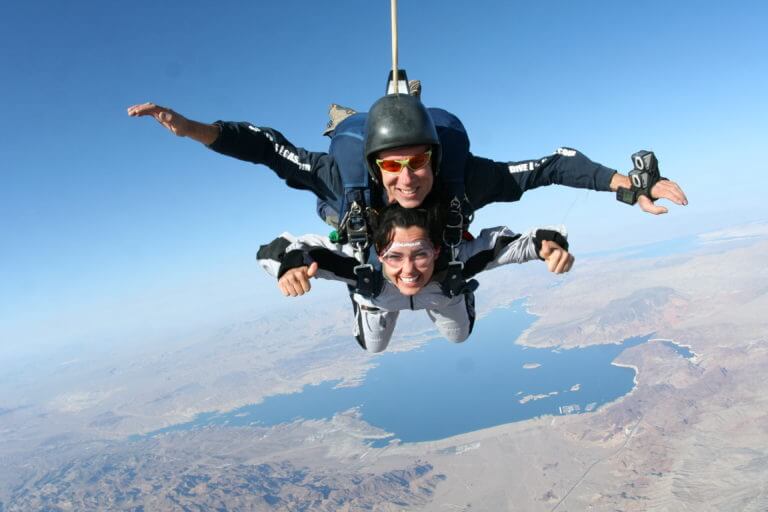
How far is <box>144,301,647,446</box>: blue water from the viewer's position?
6319cm

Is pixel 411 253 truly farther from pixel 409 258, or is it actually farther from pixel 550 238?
pixel 550 238

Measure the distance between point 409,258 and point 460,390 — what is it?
254 ft

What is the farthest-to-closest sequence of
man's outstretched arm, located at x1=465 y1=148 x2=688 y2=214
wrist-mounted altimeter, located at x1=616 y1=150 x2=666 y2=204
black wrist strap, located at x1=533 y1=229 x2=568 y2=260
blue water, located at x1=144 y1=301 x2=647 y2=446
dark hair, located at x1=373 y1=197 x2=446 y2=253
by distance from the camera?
blue water, located at x1=144 y1=301 x2=647 y2=446
man's outstretched arm, located at x1=465 y1=148 x2=688 y2=214
dark hair, located at x1=373 y1=197 x2=446 y2=253
black wrist strap, located at x1=533 y1=229 x2=568 y2=260
wrist-mounted altimeter, located at x1=616 y1=150 x2=666 y2=204

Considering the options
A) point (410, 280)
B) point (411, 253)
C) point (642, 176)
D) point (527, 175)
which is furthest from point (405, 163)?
point (642, 176)

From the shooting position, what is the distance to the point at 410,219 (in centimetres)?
294

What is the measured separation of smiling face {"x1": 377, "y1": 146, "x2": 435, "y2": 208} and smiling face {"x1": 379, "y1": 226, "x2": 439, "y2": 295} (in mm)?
229

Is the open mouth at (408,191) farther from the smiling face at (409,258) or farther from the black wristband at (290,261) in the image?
the black wristband at (290,261)

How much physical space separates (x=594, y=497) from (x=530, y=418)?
51.7 feet

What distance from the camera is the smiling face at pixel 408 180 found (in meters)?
2.70

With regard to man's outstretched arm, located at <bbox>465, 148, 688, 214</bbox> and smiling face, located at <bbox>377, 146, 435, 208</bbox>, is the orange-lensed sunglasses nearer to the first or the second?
smiling face, located at <bbox>377, 146, 435, 208</bbox>

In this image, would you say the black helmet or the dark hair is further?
the dark hair

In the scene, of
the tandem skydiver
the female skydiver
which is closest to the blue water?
the female skydiver

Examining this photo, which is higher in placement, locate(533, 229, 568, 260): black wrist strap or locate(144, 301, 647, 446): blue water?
locate(533, 229, 568, 260): black wrist strap

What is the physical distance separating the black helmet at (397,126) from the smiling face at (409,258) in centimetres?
58
